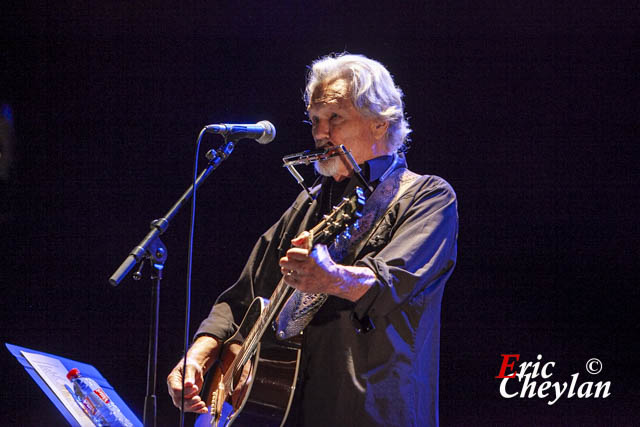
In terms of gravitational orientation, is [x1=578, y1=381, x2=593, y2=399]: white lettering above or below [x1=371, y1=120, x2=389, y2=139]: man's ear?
below

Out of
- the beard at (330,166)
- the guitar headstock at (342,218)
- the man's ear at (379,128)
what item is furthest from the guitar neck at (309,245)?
the man's ear at (379,128)

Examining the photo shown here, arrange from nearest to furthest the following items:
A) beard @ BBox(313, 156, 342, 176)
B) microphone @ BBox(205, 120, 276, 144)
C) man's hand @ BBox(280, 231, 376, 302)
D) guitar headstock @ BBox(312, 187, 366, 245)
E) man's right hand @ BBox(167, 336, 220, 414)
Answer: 1. man's hand @ BBox(280, 231, 376, 302)
2. guitar headstock @ BBox(312, 187, 366, 245)
3. microphone @ BBox(205, 120, 276, 144)
4. man's right hand @ BBox(167, 336, 220, 414)
5. beard @ BBox(313, 156, 342, 176)

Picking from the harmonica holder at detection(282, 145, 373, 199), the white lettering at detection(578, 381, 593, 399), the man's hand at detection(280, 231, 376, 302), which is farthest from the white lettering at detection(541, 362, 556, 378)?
the man's hand at detection(280, 231, 376, 302)

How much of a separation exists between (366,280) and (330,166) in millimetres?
795

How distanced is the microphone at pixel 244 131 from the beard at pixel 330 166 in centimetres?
27

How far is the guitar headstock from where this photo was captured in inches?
68.0

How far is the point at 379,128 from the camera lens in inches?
94.7

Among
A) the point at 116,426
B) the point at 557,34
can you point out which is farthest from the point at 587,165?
the point at 116,426

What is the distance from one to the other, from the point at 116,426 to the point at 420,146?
2.14 meters

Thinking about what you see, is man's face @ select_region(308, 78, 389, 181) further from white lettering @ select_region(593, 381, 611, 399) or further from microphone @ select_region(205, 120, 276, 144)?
white lettering @ select_region(593, 381, 611, 399)

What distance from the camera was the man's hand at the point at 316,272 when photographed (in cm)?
159

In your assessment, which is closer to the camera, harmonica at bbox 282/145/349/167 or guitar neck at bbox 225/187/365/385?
guitar neck at bbox 225/187/365/385

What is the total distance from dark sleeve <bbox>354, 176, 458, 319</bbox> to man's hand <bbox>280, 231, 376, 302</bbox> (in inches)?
2.7
